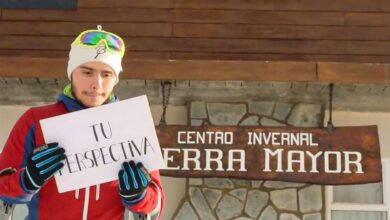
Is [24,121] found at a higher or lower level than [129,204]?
higher

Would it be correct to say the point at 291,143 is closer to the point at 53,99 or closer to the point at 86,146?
the point at 53,99

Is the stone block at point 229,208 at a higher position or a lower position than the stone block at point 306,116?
lower

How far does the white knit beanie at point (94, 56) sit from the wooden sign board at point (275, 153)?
157 inches

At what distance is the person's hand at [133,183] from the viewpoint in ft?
7.96

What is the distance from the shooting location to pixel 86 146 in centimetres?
Answer: 260

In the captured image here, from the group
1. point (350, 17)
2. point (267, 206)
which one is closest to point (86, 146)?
point (267, 206)

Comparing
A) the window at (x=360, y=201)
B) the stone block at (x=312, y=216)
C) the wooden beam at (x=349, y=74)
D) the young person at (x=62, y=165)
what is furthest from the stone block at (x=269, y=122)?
the young person at (x=62, y=165)

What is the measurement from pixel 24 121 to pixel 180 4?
4.94 m

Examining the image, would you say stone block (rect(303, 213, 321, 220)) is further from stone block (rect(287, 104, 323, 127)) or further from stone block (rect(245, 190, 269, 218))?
stone block (rect(287, 104, 323, 127))

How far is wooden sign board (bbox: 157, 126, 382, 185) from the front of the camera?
654 centimetres

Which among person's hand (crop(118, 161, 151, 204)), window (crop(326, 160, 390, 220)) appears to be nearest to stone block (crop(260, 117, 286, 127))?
window (crop(326, 160, 390, 220))

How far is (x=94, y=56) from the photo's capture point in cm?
265

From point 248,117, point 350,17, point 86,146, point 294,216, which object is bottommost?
point 294,216

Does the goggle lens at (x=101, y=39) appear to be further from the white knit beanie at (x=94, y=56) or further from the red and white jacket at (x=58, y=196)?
the red and white jacket at (x=58, y=196)
